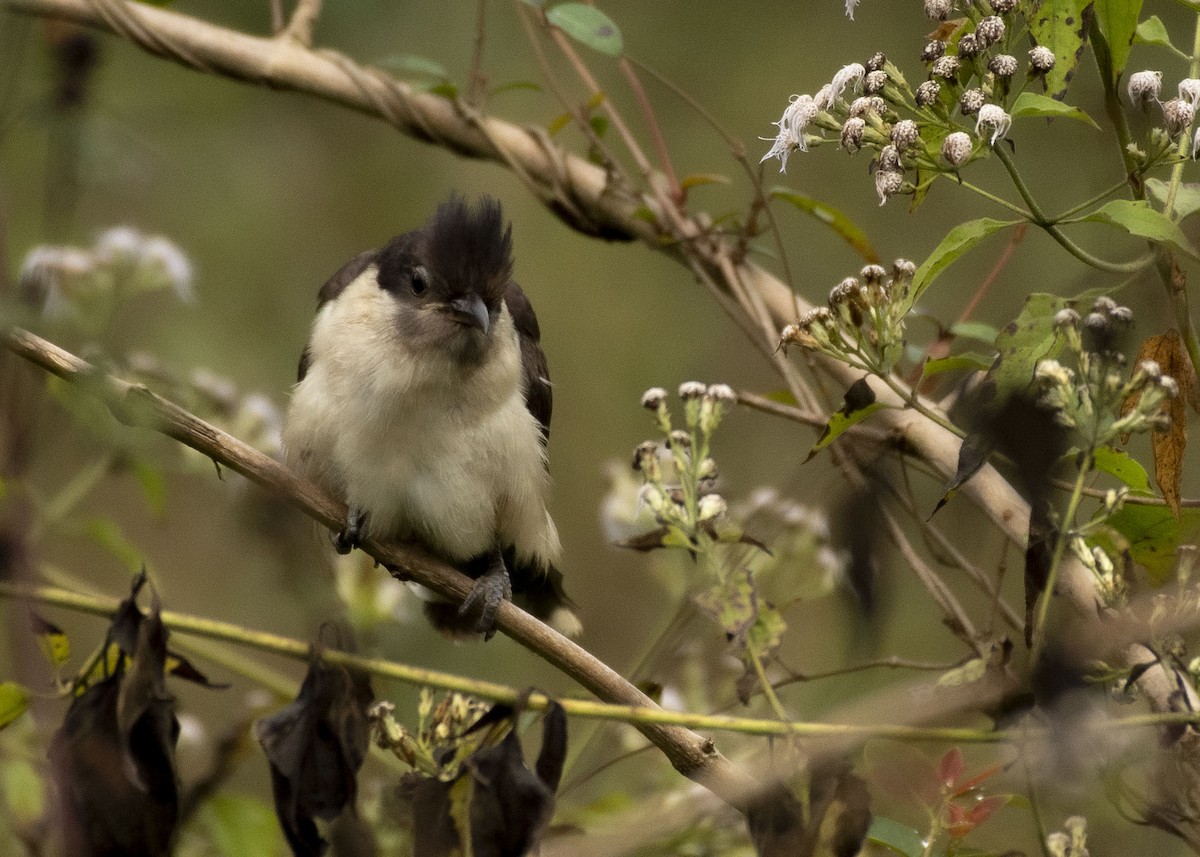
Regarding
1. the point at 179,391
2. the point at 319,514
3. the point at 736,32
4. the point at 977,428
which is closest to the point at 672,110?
Result: the point at 736,32

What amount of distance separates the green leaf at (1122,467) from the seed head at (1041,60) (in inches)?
18.7

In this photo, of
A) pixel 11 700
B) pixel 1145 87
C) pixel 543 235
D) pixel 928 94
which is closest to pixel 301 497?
pixel 11 700

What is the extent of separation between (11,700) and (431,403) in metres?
1.42

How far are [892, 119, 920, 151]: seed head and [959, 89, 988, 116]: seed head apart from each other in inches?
2.5

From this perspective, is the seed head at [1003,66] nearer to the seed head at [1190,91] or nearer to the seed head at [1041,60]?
the seed head at [1041,60]

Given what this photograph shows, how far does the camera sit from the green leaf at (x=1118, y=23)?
1687 mm

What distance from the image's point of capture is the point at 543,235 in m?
6.28

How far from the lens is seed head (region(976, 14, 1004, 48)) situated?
169 centimetres

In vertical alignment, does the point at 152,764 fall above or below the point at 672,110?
above

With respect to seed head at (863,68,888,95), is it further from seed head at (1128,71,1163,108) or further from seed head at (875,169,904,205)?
seed head at (1128,71,1163,108)

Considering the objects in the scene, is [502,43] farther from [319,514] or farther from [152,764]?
[152,764]

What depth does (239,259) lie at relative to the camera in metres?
5.98

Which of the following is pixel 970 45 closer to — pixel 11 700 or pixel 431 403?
pixel 11 700

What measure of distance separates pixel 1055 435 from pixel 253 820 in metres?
1.39
